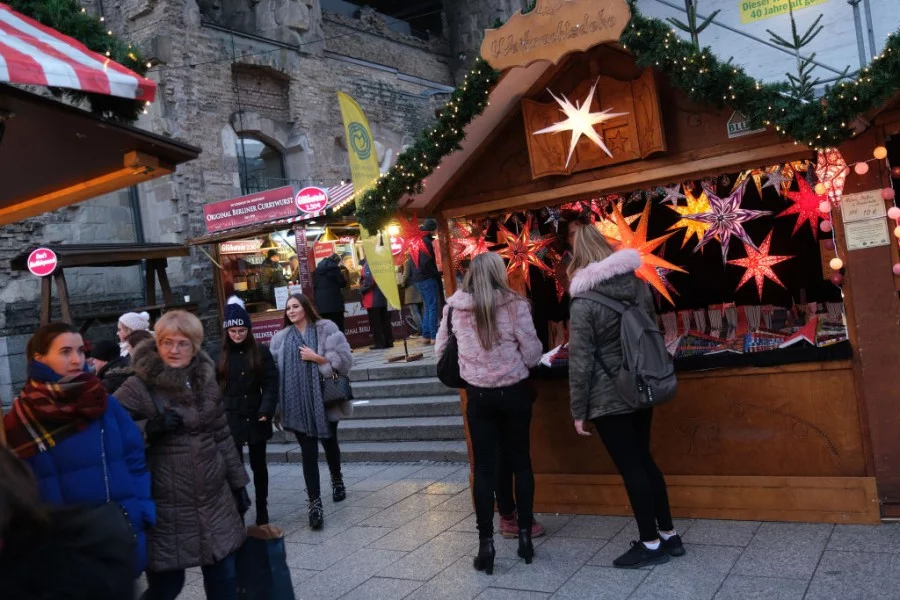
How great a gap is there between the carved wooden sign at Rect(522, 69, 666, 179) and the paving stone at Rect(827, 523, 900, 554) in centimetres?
241

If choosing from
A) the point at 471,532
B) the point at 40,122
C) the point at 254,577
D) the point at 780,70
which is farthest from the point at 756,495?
the point at 780,70

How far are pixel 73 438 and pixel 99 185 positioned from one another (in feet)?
4.65

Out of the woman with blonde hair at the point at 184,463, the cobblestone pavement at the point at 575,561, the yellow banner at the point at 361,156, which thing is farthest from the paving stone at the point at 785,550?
the yellow banner at the point at 361,156

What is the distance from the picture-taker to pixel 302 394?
241 inches

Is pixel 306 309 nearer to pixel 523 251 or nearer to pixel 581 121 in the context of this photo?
pixel 523 251

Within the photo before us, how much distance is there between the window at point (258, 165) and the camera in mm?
16938

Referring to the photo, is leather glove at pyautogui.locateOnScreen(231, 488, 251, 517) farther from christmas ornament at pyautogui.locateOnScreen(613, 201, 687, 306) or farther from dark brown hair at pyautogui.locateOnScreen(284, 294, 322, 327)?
christmas ornament at pyautogui.locateOnScreen(613, 201, 687, 306)

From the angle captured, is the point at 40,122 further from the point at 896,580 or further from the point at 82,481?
the point at 896,580

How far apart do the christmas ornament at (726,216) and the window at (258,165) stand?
1298cm

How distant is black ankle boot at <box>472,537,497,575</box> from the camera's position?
4.52 metres

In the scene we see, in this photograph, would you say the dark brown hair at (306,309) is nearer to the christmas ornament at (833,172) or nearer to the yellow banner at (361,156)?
the yellow banner at (361,156)

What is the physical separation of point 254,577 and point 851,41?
29.7 ft

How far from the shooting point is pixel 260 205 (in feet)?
44.6

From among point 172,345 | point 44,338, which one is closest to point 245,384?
point 172,345
